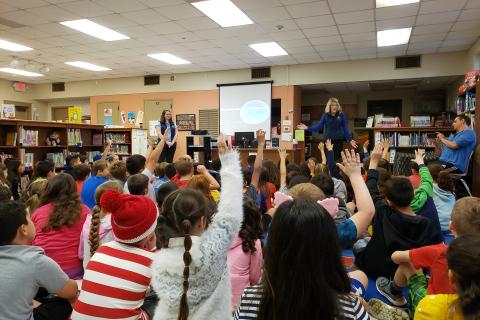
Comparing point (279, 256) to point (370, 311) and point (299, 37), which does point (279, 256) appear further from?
point (299, 37)

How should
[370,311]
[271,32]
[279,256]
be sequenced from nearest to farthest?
[279,256], [370,311], [271,32]

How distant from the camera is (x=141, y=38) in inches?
284

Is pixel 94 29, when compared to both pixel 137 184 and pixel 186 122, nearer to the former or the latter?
pixel 186 122

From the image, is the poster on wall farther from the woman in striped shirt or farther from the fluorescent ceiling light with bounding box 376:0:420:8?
the woman in striped shirt

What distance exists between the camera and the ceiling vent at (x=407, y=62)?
8.59 meters

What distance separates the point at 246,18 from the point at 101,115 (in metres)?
7.49

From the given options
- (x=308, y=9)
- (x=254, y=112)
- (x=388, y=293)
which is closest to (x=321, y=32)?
(x=308, y=9)

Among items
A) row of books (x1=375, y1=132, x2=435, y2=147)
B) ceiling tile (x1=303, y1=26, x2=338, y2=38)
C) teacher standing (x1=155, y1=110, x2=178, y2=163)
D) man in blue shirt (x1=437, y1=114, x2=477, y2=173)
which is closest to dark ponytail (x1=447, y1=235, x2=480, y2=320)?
man in blue shirt (x1=437, y1=114, x2=477, y2=173)

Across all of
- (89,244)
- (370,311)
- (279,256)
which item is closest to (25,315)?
(89,244)

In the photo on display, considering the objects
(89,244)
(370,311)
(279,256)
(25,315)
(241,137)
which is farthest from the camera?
(241,137)

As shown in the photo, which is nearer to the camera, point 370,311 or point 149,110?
point 370,311

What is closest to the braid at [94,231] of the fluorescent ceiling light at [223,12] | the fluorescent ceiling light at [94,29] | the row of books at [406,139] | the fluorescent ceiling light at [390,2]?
the fluorescent ceiling light at [223,12]

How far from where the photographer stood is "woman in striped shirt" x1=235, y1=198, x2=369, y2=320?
0.89m

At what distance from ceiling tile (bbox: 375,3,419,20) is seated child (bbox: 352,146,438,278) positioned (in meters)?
4.39
